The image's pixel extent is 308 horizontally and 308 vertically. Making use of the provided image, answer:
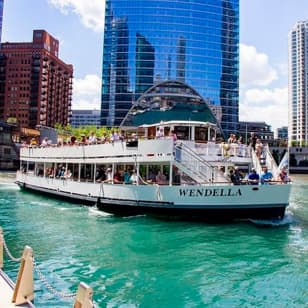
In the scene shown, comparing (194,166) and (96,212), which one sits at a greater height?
(194,166)

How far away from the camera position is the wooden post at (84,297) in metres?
4.92

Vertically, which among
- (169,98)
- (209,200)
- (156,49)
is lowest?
(209,200)

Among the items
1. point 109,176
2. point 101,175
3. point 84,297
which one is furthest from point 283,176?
point 84,297

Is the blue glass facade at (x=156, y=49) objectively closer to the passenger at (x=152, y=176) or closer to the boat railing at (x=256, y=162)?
the passenger at (x=152, y=176)

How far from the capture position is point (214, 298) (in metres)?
8.48

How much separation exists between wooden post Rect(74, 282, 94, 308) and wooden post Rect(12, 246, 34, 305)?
1652 mm

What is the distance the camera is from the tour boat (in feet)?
56.0

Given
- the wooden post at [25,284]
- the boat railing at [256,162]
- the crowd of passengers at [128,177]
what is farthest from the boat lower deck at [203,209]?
the wooden post at [25,284]

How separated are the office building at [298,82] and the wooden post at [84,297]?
624 ft

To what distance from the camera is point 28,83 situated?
129 meters

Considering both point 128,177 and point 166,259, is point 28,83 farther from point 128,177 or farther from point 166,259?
point 166,259

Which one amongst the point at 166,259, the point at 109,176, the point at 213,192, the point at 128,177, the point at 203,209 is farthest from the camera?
the point at 109,176

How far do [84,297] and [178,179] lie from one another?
1464 cm

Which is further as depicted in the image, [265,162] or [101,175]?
[101,175]
